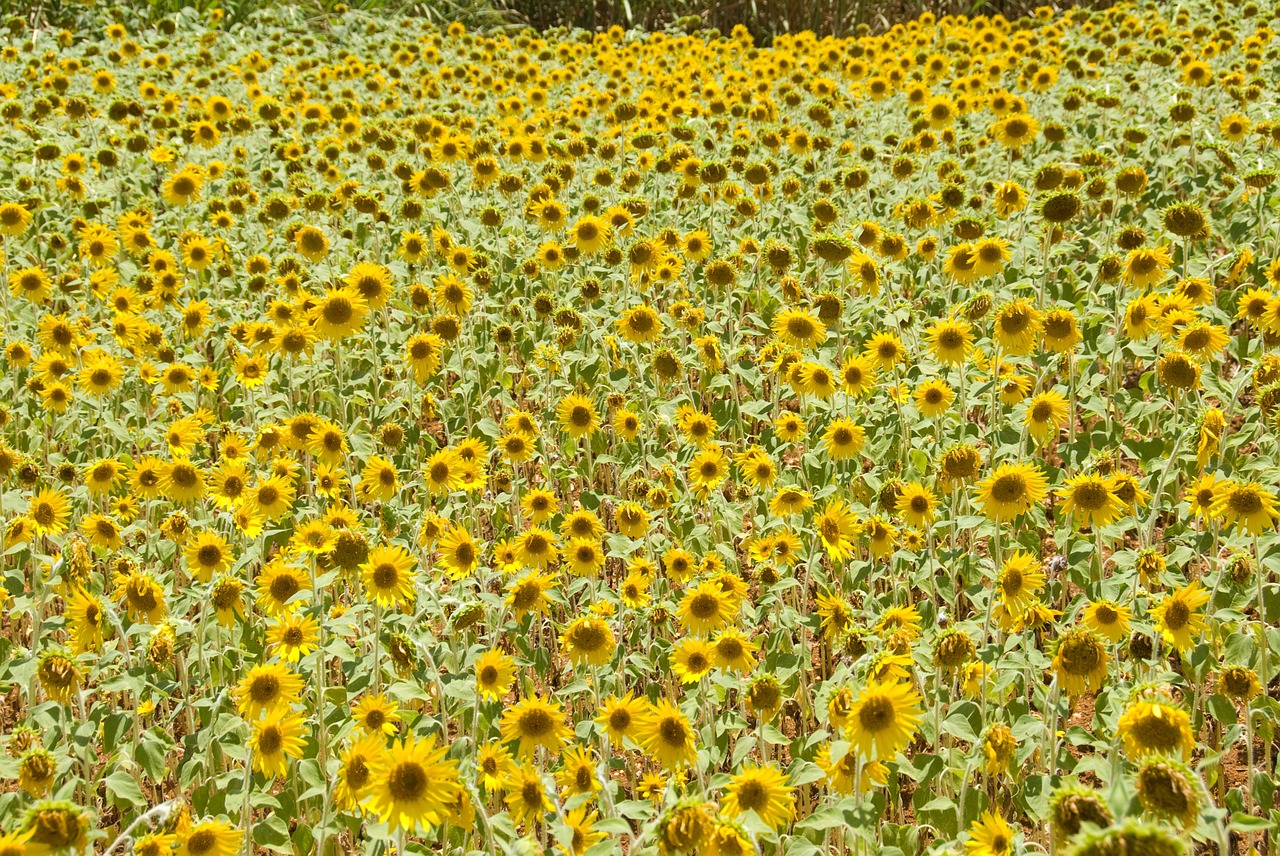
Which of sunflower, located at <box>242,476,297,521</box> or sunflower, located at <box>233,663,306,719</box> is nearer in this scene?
sunflower, located at <box>233,663,306,719</box>

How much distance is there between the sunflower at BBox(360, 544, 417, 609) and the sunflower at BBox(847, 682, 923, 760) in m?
1.29

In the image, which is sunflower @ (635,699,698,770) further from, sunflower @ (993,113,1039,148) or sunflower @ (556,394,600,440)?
sunflower @ (993,113,1039,148)

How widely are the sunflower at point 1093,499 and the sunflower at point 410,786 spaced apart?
1929 millimetres

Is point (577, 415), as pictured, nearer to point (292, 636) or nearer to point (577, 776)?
point (292, 636)

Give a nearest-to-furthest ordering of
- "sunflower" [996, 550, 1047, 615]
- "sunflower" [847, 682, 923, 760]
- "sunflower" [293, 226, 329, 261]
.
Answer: "sunflower" [847, 682, 923, 760] → "sunflower" [996, 550, 1047, 615] → "sunflower" [293, 226, 329, 261]

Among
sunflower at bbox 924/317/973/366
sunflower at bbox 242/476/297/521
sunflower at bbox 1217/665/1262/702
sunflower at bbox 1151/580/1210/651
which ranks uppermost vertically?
sunflower at bbox 924/317/973/366

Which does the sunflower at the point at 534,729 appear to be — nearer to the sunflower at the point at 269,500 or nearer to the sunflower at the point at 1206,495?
the sunflower at the point at 269,500

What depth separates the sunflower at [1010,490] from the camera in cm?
308

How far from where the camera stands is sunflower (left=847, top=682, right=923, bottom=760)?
2262mm

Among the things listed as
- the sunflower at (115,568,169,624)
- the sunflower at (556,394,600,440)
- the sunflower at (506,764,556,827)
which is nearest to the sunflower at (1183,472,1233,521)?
the sunflower at (506,764,556,827)

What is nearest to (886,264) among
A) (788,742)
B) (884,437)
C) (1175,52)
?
(884,437)

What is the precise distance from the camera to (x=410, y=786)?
217 cm

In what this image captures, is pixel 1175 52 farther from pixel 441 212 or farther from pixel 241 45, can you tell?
pixel 241 45

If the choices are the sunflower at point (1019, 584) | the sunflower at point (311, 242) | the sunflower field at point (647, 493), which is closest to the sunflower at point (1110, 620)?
the sunflower field at point (647, 493)
